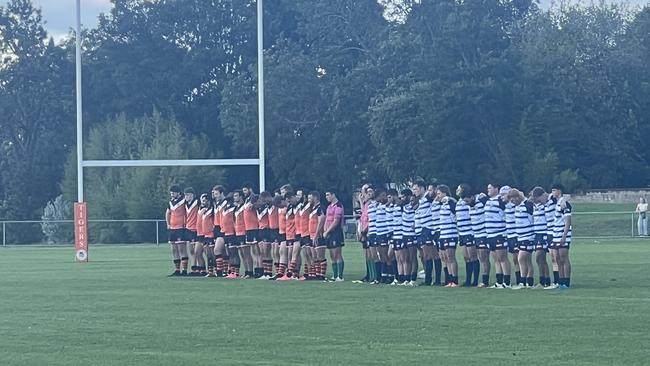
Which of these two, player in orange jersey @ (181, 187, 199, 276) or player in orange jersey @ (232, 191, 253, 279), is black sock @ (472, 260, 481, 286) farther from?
player in orange jersey @ (181, 187, 199, 276)

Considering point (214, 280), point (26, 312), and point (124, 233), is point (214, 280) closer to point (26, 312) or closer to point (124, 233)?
point (26, 312)

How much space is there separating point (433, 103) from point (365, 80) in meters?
4.45

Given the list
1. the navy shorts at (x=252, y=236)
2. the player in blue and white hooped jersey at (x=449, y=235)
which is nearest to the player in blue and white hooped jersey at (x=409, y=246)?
the player in blue and white hooped jersey at (x=449, y=235)

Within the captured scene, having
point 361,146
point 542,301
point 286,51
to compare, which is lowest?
point 542,301

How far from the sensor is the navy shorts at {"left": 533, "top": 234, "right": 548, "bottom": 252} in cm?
2397

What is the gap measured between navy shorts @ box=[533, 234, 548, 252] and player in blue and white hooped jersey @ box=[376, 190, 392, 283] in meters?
3.44

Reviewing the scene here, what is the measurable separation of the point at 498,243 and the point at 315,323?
7944mm

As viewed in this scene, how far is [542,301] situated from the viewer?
67.3 feet

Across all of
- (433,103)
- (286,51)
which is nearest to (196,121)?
(286,51)

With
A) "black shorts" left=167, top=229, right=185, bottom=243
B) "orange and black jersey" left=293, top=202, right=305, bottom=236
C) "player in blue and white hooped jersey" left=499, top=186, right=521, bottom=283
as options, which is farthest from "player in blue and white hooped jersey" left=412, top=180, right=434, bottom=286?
"black shorts" left=167, top=229, right=185, bottom=243

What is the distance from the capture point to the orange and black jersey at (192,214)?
30.7 metres

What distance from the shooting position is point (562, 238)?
77.2 ft

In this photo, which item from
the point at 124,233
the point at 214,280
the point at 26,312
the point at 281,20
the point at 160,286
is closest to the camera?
the point at 26,312

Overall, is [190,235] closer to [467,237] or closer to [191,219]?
[191,219]
